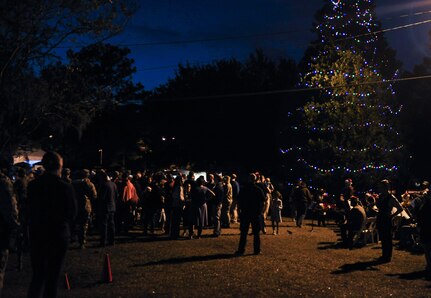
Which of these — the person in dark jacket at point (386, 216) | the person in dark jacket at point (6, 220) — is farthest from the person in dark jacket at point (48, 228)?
the person in dark jacket at point (386, 216)

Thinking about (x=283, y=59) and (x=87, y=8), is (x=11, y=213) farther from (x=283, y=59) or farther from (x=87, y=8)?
(x=283, y=59)

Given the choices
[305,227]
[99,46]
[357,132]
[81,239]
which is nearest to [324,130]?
[357,132]

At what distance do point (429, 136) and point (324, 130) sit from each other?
1754cm

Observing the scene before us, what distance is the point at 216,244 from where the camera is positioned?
14211 mm

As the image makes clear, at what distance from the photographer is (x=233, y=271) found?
Answer: 1012cm

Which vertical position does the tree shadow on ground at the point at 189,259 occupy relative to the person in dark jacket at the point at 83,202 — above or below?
below

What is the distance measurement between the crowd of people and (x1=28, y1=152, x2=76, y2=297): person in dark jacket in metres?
0.01

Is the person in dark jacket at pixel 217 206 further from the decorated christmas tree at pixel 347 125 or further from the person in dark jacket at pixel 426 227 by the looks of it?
the decorated christmas tree at pixel 347 125

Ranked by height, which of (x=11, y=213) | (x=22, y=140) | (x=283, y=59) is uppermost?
(x=283, y=59)

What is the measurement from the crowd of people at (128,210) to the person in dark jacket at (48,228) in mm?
11

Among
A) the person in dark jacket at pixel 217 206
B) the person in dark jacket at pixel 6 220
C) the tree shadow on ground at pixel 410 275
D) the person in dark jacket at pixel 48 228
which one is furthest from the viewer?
the person in dark jacket at pixel 217 206

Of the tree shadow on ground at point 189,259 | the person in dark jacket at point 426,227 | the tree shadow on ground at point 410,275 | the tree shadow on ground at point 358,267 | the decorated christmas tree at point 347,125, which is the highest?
the decorated christmas tree at point 347,125

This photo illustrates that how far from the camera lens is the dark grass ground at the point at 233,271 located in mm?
8430

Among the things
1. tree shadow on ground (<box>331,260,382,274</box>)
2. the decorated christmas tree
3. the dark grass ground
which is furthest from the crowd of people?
the decorated christmas tree
